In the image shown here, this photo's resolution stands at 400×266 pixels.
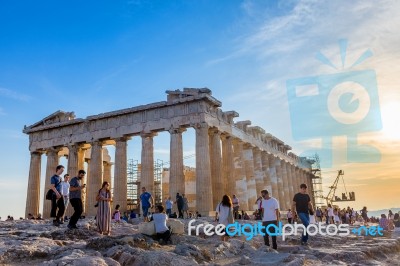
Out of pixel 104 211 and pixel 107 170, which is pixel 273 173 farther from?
pixel 104 211

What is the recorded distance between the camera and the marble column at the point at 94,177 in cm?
2847

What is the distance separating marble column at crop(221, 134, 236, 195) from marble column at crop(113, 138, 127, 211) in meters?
7.22

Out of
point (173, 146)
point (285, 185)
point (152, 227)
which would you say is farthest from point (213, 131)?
point (152, 227)

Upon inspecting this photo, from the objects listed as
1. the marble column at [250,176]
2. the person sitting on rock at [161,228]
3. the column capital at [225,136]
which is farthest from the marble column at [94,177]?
the person sitting on rock at [161,228]

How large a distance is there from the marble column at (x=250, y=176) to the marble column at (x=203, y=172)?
675 cm

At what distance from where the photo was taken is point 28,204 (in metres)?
30.9

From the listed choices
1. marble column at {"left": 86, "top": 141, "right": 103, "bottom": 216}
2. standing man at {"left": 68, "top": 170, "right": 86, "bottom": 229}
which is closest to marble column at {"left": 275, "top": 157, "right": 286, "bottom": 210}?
marble column at {"left": 86, "top": 141, "right": 103, "bottom": 216}

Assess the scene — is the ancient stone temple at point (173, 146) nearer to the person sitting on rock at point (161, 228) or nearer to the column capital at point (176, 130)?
the column capital at point (176, 130)

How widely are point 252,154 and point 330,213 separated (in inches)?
370

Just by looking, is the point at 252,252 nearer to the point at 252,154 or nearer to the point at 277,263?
the point at 277,263

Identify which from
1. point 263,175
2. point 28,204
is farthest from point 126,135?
point 263,175

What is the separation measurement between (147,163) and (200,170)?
13.8ft

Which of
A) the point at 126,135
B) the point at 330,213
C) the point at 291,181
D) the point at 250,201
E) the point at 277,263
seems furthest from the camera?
the point at 291,181

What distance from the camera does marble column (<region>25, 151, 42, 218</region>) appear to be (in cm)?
3080
